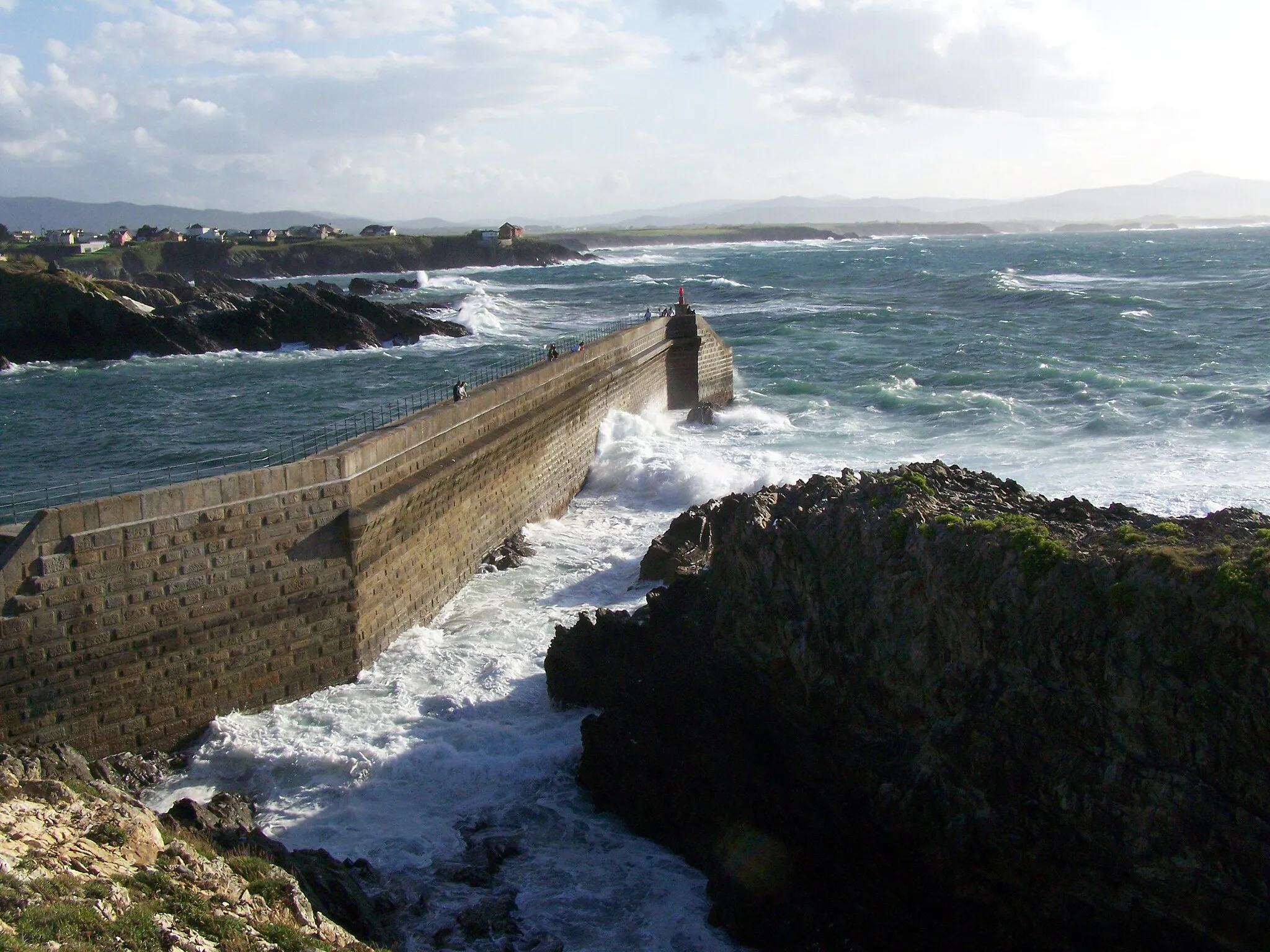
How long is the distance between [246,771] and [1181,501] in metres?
15.2

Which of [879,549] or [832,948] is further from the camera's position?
[879,549]

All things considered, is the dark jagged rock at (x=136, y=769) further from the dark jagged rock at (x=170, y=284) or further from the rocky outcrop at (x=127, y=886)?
the dark jagged rock at (x=170, y=284)

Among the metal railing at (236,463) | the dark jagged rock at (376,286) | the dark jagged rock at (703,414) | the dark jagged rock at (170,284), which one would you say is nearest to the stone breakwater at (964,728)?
the metal railing at (236,463)

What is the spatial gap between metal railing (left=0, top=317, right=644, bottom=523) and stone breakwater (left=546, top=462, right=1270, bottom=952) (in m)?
6.15

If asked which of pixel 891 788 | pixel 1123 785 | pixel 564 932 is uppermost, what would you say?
pixel 1123 785

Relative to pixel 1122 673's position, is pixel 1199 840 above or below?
below

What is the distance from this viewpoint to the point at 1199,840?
6945mm

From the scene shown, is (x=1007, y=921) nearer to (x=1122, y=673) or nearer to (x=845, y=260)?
(x=1122, y=673)

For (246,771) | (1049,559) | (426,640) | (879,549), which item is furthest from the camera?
(426,640)

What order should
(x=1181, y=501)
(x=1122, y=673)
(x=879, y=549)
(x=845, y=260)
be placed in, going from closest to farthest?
(x=1122, y=673), (x=879, y=549), (x=1181, y=501), (x=845, y=260)

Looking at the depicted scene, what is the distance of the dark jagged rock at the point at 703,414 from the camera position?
95.5ft

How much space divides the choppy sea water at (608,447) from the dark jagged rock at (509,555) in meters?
0.31

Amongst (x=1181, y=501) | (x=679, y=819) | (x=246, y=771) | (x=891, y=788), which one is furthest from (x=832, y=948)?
(x=1181, y=501)

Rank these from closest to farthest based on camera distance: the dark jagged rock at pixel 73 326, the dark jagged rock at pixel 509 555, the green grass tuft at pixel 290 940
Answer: the green grass tuft at pixel 290 940, the dark jagged rock at pixel 509 555, the dark jagged rock at pixel 73 326
